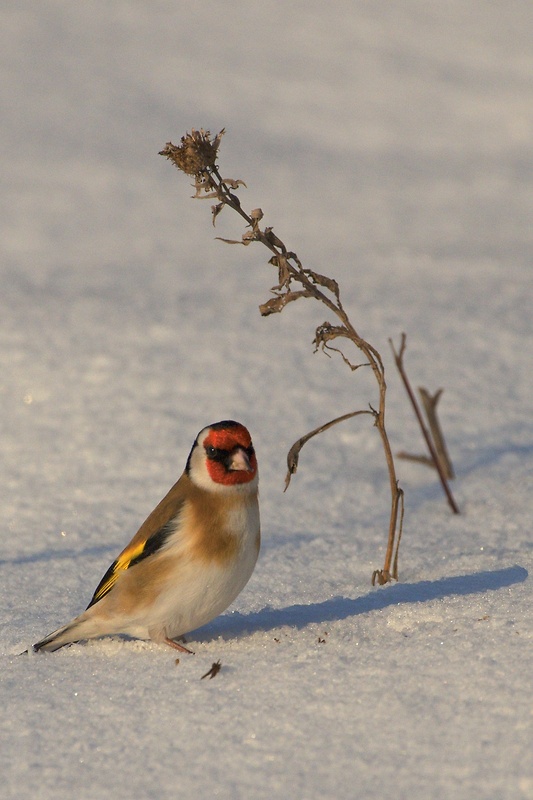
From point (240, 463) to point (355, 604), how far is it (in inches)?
27.9

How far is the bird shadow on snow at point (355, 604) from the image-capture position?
3469 mm

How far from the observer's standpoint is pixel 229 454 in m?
3.36

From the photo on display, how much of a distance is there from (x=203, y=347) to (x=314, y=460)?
1.47 metres

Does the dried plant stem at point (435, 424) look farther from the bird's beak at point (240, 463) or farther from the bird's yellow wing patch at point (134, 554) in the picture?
the bird's yellow wing patch at point (134, 554)

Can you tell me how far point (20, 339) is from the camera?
6.70 meters

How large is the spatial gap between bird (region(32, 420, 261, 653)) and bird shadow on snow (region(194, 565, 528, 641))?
21cm

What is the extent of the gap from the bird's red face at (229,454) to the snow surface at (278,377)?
0.52 metres

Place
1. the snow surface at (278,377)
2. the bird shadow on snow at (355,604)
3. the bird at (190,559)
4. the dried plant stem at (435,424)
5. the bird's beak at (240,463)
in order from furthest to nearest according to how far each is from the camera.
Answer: the dried plant stem at (435,424) → the bird shadow on snow at (355,604) → the bird's beak at (240,463) → the bird at (190,559) → the snow surface at (278,377)

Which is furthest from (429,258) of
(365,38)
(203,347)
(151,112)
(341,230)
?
(365,38)

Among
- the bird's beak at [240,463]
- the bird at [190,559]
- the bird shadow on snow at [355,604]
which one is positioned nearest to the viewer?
the bird at [190,559]

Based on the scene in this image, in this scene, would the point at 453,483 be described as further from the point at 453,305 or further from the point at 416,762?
the point at 416,762

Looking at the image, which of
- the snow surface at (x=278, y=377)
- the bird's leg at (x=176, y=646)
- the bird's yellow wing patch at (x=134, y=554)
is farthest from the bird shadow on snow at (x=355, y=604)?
the bird's yellow wing patch at (x=134, y=554)

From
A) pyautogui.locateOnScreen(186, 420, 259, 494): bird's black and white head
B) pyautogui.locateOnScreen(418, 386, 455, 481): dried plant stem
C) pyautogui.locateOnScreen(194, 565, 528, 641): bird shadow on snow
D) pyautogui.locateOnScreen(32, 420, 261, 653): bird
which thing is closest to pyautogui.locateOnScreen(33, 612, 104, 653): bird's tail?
pyautogui.locateOnScreen(32, 420, 261, 653): bird

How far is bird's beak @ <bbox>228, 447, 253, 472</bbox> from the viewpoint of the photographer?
10.9 ft
